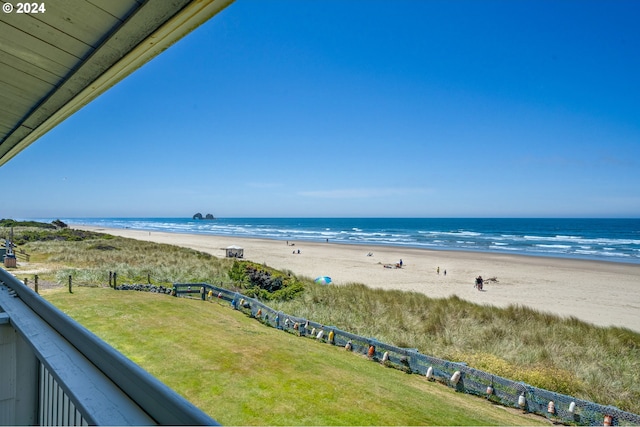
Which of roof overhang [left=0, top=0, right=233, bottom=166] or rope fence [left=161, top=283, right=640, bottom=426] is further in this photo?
rope fence [left=161, top=283, right=640, bottom=426]

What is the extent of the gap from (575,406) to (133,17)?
27.0 feet

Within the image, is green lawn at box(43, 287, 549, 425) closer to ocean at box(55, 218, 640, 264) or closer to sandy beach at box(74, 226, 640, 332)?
sandy beach at box(74, 226, 640, 332)

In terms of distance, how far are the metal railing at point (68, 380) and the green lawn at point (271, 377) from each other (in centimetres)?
374

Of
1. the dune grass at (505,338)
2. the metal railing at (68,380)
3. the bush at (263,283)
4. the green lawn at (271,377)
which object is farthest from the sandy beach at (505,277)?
the metal railing at (68,380)

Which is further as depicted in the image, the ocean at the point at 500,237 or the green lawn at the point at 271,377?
the ocean at the point at 500,237

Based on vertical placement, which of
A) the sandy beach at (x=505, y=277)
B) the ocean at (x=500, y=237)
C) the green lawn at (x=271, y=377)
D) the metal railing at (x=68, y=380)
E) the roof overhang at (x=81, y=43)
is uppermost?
the roof overhang at (x=81, y=43)

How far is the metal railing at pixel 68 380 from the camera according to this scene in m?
0.92

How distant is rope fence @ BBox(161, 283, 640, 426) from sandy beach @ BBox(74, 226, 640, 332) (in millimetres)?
12843

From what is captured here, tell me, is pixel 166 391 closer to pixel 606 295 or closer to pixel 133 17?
pixel 133 17

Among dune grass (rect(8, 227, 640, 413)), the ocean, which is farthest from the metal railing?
the ocean

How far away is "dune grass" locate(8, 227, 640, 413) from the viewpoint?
24.8 feet

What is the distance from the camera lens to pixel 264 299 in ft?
45.8

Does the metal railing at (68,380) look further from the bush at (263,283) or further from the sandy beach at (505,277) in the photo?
the sandy beach at (505,277)

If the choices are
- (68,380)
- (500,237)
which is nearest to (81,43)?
(68,380)
